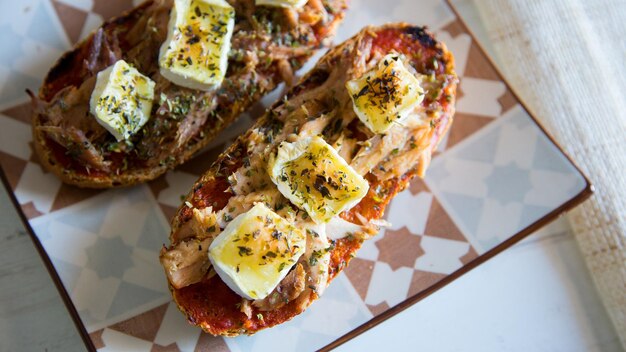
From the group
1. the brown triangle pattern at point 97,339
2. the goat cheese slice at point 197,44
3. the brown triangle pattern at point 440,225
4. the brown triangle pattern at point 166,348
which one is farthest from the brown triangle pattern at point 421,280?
the brown triangle pattern at point 97,339

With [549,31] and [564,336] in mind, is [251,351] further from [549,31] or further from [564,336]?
[549,31]

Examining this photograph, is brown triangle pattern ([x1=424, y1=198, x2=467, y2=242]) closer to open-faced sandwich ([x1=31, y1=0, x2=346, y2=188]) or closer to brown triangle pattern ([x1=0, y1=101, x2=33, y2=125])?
open-faced sandwich ([x1=31, y1=0, x2=346, y2=188])

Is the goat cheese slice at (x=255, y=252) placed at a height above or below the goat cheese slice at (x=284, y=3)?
below

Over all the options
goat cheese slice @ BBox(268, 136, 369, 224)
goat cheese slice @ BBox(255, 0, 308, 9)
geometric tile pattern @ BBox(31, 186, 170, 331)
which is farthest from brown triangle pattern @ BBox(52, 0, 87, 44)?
goat cheese slice @ BBox(268, 136, 369, 224)

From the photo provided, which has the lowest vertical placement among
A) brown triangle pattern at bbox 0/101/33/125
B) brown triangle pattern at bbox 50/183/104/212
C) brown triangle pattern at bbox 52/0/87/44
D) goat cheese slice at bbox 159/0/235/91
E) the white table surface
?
the white table surface

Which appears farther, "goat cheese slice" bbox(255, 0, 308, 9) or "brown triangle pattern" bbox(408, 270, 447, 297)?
"brown triangle pattern" bbox(408, 270, 447, 297)

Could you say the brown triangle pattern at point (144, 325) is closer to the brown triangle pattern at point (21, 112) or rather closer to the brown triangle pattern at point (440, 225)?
the brown triangle pattern at point (21, 112)
